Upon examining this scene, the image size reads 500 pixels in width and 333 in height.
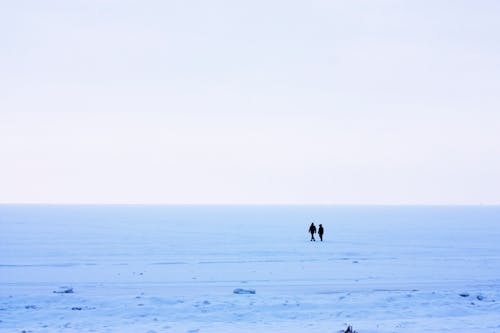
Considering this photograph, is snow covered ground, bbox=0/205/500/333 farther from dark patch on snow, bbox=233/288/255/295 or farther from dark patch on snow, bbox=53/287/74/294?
dark patch on snow, bbox=233/288/255/295

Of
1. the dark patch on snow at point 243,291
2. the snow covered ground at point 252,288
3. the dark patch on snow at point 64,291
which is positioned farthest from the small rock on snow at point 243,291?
the dark patch on snow at point 64,291

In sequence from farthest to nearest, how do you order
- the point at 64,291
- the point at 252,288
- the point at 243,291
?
the point at 252,288 → the point at 64,291 → the point at 243,291

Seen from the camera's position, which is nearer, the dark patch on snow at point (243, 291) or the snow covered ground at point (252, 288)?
the snow covered ground at point (252, 288)

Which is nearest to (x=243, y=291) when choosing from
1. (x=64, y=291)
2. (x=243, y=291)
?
(x=243, y=291)

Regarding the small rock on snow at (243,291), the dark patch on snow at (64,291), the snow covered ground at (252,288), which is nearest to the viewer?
A: the snow covered ground at (252,288)

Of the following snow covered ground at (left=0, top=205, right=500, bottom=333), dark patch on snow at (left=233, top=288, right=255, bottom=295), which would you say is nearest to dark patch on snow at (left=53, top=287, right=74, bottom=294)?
snow covered ground at (left=0, top=205, right=500, bottom=333)

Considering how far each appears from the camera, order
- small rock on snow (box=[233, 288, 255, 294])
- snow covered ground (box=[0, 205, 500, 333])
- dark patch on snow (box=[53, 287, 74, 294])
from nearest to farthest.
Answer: snow covered ground (box=[0, 205, 500, 333]) < small rock on snow (box=[233, 288, 255, 294]) < dark patch on snow (box=[53, 287, 74, 294])

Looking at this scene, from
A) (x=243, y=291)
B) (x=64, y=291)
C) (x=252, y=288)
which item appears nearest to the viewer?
Result: (x=243, y=291)

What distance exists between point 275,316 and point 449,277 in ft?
35.8

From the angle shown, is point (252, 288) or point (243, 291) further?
point (252, 288)

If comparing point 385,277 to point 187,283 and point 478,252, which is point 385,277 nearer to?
point 187,283

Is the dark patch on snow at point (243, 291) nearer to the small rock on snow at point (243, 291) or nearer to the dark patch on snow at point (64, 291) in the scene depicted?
the small rock on snow at point (243, 291)

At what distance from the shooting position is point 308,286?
1981cm

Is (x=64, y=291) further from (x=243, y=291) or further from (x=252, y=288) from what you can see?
(x=252, y=288)
